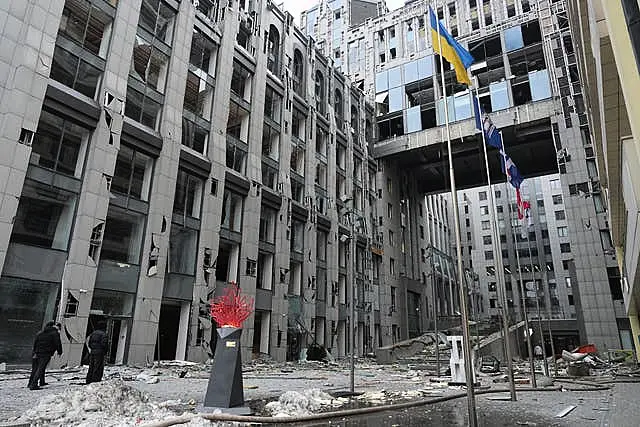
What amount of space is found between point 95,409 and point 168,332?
1785 cm

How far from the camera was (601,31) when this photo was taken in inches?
409

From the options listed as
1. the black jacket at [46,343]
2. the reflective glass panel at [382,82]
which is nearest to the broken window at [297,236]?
the black jacket at [46,343]

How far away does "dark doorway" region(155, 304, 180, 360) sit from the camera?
2444 centimetres

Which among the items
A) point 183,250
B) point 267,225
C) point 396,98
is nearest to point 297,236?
point 267,225

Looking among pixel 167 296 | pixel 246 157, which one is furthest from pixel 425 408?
pixel 246 157

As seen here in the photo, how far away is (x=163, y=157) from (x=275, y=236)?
11539 millimetres

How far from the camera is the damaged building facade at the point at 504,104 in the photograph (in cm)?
3866

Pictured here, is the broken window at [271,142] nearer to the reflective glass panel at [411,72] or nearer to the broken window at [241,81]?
the broken window at [241,81]

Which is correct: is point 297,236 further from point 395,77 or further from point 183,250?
point 395,77

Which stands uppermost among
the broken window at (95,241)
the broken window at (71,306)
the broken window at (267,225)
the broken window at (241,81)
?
the broken window at (241,81)

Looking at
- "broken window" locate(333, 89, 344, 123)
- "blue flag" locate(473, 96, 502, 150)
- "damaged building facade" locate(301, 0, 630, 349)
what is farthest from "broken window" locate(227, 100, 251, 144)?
"blue flag" locate(473, 96, 502, 150)

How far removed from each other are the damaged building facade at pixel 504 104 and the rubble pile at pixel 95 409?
108 feet

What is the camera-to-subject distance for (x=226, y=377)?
899 centimetres

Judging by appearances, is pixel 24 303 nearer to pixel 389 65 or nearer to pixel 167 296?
pixel 167 296
